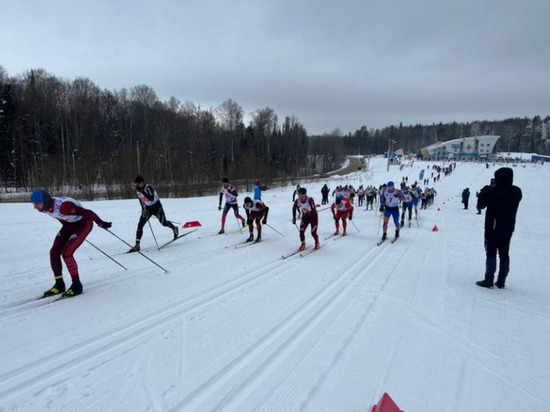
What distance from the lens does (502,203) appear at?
223 inches

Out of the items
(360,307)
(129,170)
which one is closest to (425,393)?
(360,307)

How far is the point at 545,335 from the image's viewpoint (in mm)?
4188

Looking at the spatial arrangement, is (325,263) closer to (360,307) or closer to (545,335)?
(360,307)

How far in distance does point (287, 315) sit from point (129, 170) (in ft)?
101

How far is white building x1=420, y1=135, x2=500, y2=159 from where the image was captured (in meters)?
108

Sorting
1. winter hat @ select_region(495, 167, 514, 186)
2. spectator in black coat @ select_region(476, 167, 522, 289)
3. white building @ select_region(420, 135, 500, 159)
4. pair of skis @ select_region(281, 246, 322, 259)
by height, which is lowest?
pair of skis @ select_region(281, 246, 322, 259)

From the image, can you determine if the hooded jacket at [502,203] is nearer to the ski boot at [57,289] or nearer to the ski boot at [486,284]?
the ski boot at [486,284]

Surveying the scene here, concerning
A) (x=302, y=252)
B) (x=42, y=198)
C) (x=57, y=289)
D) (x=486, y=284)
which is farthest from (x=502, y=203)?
(x=57, y=289)

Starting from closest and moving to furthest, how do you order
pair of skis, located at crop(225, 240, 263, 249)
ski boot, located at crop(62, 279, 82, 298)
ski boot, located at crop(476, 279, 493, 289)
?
ski boot, located at crop(62, 279, 82, 298), ski boot, located at crop(476, 279, 493, 289), pair of skis, located at crop(225, 240, 263, 249)

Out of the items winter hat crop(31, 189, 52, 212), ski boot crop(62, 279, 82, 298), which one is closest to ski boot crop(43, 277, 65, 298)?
ski boot crop(62, 279, 82, 298)

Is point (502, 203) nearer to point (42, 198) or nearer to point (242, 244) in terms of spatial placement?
point (242, 244)

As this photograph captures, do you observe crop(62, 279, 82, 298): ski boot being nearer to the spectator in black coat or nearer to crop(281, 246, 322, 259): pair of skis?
crop(281, 246, 322, 259): pair of skis

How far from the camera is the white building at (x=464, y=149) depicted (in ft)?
354

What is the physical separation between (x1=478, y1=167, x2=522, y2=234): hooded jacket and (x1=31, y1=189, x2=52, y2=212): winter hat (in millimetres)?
7525
